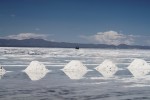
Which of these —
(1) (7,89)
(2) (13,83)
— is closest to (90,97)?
(1) (7,89)

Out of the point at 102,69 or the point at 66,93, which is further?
the point at 102,69

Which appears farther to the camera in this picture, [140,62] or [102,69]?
[140,62]

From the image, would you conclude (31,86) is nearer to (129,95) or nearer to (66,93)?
(66,93)

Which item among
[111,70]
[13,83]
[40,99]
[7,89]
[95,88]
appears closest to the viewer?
[40,99]

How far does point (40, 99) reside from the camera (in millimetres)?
13062

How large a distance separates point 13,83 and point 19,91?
3198 millimetres

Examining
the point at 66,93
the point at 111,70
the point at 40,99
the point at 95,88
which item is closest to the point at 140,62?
the point at 111,70

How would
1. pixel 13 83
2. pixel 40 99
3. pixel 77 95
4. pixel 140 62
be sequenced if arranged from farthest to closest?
pixel 140 62, pixel 13 83, pixel 77 95, pixel 40 99

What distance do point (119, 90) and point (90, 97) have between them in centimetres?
284

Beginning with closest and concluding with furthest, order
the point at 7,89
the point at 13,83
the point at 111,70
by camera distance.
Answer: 1. the point at 7,89
2. the point at 13,83
3. the point at 111,70

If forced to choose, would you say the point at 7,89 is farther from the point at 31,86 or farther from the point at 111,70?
the point at 111,70

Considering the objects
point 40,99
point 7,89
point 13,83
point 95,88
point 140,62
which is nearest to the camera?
point 40,99

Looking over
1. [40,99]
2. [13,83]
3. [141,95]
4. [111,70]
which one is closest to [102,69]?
[111,70]

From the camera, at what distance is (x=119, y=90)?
16203 mm
